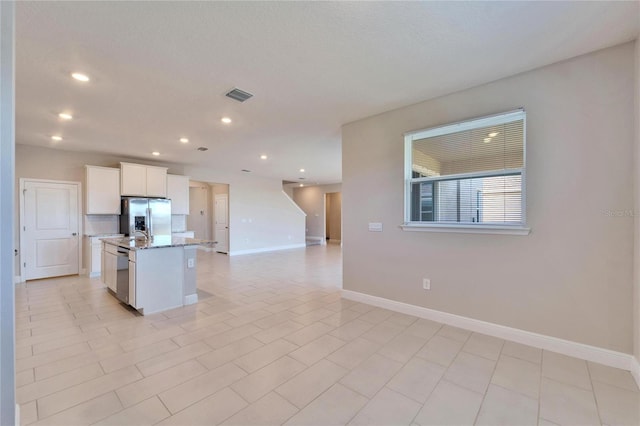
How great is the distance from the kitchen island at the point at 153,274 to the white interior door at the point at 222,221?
4.57 metres

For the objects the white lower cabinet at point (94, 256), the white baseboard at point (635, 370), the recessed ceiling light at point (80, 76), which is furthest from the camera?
the white lower cabinet at point (94, 256)

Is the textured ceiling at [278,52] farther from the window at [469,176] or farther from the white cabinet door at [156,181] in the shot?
the white cabinet door at [156,181]

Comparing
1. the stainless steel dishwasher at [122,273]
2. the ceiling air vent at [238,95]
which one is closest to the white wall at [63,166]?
the stainless steel dishwasher at [122,273]

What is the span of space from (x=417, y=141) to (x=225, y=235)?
7.10 meters

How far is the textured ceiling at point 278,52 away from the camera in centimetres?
185


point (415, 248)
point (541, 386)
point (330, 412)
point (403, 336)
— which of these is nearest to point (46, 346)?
point (330, 412)

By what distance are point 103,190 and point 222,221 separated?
3598 millimetres

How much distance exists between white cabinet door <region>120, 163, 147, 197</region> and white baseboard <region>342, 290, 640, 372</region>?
573 centimetres

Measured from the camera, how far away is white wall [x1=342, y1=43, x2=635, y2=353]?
2.25 meters

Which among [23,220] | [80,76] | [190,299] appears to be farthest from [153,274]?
[23,220]

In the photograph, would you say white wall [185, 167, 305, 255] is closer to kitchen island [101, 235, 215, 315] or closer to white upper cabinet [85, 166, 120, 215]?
white upper cabinet [85, 166, 120, 215]

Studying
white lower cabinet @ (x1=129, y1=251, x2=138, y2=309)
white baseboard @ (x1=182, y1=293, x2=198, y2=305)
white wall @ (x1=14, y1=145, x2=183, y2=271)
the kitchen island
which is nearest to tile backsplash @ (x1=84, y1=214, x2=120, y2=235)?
white wall @ (x1=14, y1=145, x2=183, y2=271)

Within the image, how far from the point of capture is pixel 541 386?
2.00 metres

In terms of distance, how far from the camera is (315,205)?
41.6 ft
